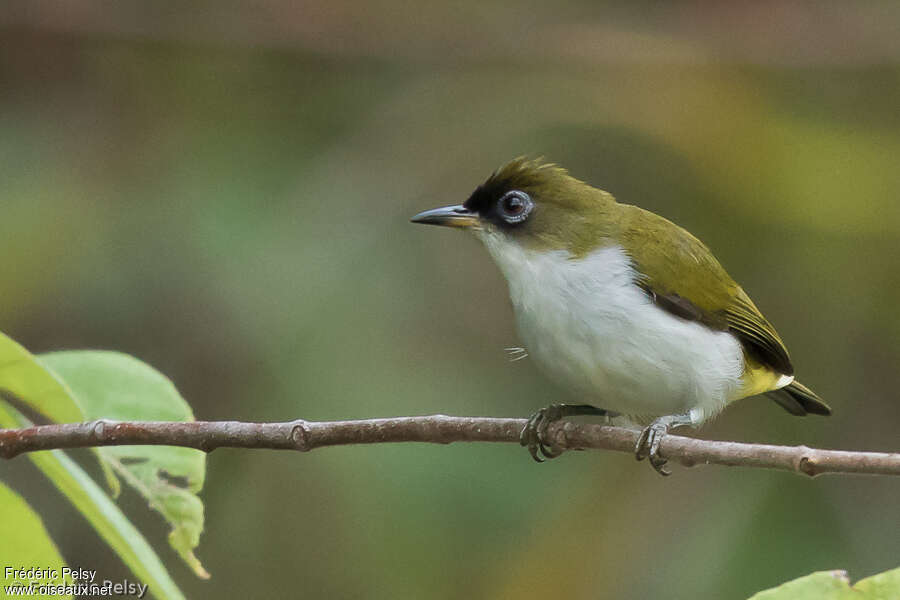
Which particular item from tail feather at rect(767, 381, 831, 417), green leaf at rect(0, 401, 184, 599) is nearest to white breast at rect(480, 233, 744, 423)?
tail feather at rect(767, 381, 831, 417)

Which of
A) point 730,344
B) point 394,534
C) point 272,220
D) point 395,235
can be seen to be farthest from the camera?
point 395,235

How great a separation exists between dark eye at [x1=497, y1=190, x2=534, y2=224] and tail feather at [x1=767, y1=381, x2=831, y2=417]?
1.25m

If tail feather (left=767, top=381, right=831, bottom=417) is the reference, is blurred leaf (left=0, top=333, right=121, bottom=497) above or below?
above

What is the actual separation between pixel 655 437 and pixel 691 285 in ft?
2.84

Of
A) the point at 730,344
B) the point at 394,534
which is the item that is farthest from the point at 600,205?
the point at 394,534

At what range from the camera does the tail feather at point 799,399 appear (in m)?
4.27

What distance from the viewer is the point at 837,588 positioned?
1.57 m

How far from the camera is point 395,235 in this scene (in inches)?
242

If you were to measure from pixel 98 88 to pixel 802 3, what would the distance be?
4063 millimetres

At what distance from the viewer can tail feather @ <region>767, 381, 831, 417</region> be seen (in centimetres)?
427

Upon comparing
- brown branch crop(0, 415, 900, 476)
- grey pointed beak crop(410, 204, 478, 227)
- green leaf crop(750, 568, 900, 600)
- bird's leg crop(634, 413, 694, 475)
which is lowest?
bird's leg crop(634, 413, 694, 475)

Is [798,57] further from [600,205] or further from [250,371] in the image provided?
[250,371]

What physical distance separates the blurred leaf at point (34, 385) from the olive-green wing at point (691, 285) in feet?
6.55

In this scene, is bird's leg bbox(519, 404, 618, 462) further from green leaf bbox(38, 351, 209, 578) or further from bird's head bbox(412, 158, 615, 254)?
green leaf bbox(38, 351, 209, 578)
